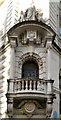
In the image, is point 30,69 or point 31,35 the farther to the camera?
point 30,69

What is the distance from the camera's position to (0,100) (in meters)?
15.5

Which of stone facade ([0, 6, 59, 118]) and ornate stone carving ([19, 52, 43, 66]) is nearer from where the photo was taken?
stone facade ([0, 6, 59, 118])

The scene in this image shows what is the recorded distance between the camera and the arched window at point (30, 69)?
50.9ft

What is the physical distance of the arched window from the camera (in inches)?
611

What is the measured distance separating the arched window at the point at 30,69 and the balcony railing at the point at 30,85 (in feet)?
3.94

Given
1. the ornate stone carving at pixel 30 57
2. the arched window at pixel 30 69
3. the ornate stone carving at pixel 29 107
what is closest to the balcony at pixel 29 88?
the ornate stone carving at pixel 29 107

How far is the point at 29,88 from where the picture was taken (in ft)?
46.5

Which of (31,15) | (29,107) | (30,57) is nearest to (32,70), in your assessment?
(30,57)

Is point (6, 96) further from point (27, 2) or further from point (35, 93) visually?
point (27, 2)

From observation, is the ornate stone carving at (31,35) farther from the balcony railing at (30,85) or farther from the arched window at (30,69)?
the balcony railing at (30,85)

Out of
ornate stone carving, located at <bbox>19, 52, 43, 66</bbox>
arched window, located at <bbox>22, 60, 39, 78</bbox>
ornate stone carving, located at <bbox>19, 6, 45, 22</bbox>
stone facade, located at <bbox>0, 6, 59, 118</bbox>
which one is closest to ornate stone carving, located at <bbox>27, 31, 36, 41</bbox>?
stone facade, located at <bbox>0, 6, 59, 118</bbox>

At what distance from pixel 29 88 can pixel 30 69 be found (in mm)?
1610

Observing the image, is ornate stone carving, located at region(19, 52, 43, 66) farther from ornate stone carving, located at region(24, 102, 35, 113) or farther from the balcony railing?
ornate stone carving, located at region(24, 102, 35, 113)

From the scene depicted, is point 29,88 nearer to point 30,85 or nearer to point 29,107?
point 30,85
